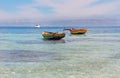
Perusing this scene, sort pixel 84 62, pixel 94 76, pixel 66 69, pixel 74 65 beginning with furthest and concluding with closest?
pixel 84 62, pixel 74 65, pixel 66 69, pixel 94 76

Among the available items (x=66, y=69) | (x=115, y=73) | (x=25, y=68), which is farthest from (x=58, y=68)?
(x=115, y=73)

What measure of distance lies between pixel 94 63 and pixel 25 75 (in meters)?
5.63

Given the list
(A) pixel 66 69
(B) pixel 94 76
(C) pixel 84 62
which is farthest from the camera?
(C) pixel 84 62

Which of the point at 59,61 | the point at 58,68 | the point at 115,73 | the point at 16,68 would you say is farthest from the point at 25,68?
the point at 115,73

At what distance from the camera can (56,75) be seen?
1614 centimetres

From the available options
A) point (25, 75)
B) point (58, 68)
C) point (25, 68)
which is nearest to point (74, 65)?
point (58, 68)

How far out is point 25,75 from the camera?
16.1 metres

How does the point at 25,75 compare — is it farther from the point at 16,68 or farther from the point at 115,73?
the point at 115,73

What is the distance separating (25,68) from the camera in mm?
18375

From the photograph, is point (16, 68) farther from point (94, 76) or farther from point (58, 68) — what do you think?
point (94, 76)

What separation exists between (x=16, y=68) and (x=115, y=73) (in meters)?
5.48

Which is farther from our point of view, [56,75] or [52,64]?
[52,64]

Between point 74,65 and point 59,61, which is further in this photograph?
point 59,61

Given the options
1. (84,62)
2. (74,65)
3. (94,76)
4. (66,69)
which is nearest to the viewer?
(94,76)
